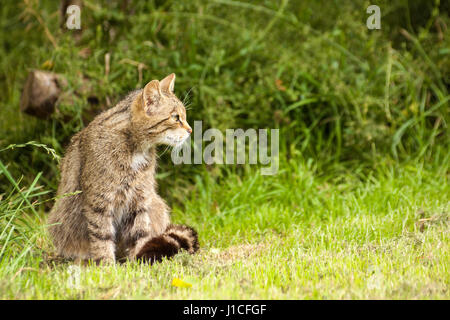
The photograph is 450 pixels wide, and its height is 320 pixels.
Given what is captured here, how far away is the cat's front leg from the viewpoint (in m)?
3.44

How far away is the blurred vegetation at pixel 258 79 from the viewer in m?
5.15

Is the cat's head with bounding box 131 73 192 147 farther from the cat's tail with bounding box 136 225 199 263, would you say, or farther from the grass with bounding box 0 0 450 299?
the grass with bounding box 0 0 450 299

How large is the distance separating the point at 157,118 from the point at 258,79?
2428 mm

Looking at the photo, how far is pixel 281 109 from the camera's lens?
18.2 feet

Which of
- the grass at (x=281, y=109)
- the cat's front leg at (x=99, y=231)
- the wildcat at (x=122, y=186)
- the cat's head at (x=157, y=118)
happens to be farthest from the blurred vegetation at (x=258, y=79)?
the cat's front leg at (x=99, y=231)

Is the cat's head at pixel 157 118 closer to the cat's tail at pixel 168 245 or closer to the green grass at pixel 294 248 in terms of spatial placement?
the cat's tail at pixel 168 245

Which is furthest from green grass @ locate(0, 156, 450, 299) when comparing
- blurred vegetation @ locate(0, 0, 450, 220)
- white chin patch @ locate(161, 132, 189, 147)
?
white chin patch @ locate(161, 132, 189, 147)

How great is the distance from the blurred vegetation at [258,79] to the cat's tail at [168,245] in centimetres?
144

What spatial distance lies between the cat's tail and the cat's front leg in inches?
8.5

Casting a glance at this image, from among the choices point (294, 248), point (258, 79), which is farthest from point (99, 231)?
point (258, 79)

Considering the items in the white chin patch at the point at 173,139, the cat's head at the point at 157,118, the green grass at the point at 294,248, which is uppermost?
the cat's head at the point at 157,118
